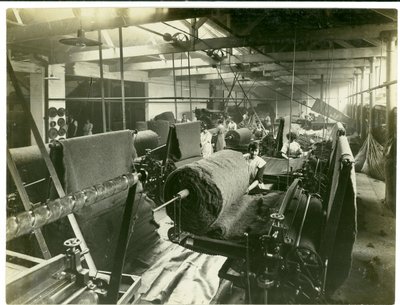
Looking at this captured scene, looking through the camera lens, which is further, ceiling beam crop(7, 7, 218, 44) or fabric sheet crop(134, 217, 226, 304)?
ceiling beam crop(7, 7, 218, 44)

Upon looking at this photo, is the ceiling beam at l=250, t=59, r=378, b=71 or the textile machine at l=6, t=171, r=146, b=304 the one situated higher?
the ceiling beam at l=250, t=59, r=378, b=71

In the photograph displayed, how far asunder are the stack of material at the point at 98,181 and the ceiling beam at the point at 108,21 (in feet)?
4.36

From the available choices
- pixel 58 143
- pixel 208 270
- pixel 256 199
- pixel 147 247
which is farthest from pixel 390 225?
pixel 58 143

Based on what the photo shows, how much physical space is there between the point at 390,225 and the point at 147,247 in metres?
3.85

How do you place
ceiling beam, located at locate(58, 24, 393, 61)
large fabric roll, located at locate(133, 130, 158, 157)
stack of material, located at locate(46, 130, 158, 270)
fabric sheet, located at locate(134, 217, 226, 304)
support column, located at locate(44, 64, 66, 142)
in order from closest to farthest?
1. stack of material, located at locate(46, 130, 158, 270)
2. fabric sheet, located at locate(134, 217, 226, 304)
3. ceiling beam, located at locate(58, 24, 393, 61)
4. large fabric roll, located at locate(133, 130, 158, 157)
5. support column, located at locate(44, 64, 66, 142)

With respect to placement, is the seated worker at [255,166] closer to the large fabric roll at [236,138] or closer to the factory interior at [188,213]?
the factory interior at [188,213]

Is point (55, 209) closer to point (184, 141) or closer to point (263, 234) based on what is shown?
point (263, 234)

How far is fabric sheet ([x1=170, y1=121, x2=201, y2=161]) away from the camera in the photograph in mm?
5574

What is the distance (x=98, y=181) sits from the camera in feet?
10.9

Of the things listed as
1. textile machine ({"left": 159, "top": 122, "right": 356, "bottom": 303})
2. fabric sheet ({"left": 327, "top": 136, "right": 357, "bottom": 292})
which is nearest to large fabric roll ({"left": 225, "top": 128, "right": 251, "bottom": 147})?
textile machine ({"left": 159, "top": 122, "right": 356, "bottom": 303})

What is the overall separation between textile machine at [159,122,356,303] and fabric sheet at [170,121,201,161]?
2.27 m

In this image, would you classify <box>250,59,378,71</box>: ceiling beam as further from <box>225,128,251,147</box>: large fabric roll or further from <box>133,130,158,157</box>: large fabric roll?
<box>133,130,158,157</box>: large fabric roll

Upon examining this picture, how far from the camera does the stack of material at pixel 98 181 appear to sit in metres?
2.97

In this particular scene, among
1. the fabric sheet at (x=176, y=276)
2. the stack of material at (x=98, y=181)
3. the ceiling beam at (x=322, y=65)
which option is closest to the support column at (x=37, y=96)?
the stack of material at (x=98, y=181)
